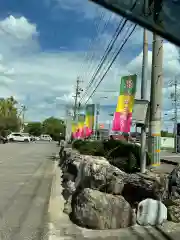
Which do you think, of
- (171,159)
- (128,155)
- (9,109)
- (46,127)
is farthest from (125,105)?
(46,127)

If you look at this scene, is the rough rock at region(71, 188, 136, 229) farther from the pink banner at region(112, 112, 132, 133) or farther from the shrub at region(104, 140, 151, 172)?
the shrub at region(104, 140, 151, 172)

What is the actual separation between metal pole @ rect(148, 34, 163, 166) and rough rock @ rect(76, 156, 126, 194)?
9.30ft

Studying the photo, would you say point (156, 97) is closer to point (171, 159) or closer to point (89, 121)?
point (171, 159)

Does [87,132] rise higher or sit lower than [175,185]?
higher

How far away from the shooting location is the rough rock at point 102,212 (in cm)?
654

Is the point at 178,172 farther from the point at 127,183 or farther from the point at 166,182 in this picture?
the point at 127,183

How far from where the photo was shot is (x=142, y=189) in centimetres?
761

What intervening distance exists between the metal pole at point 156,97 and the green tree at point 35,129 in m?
148

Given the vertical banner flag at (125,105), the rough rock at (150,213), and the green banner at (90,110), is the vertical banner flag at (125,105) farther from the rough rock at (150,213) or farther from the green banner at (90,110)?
the green banner at (90,110)

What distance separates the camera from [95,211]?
6543 mm

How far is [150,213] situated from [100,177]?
1.53m

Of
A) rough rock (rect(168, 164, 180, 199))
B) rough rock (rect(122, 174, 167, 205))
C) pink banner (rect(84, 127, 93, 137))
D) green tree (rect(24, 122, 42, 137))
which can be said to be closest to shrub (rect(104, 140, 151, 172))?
rough rock (rect(168, 164, 180, 199))

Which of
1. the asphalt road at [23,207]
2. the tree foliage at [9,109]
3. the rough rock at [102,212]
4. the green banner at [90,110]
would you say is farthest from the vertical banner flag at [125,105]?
the tree foliage at [9,109]

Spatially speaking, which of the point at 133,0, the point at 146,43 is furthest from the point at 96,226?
the point at 146,43
